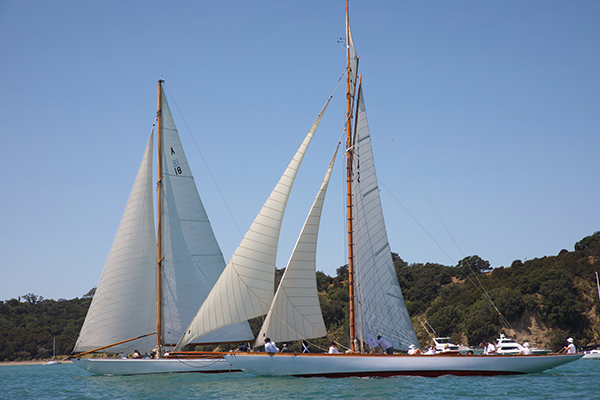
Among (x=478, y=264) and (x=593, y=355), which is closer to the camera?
(x=593, y=355)

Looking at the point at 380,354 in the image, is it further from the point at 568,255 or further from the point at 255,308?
the point at 568,255

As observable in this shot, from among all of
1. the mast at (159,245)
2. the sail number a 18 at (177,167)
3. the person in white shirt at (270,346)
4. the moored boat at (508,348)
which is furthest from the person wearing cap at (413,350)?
the sail number a 18 at (177,167)

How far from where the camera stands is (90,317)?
100 feet

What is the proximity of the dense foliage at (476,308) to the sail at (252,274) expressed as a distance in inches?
1015

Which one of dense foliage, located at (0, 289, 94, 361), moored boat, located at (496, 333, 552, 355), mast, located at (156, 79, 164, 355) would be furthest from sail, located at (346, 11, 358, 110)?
dense foliage, located at (0, 289, 94, 361)

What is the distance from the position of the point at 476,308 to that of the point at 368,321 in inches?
1623

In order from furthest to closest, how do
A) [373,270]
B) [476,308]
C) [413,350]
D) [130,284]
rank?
[476,308], [130,284], [373,270], [413,350]

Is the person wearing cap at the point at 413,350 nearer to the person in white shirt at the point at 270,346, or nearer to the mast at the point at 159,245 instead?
the person in white shirt at the point at 270,346

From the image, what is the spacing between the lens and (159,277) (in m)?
31.5

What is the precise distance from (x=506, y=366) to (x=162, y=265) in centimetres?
1833

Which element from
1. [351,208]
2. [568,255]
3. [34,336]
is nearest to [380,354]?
[351,208]

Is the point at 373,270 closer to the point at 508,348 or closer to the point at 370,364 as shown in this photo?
the point at 370,364

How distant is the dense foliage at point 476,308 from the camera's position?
2283 inches

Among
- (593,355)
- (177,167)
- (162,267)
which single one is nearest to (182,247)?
(162,267)
